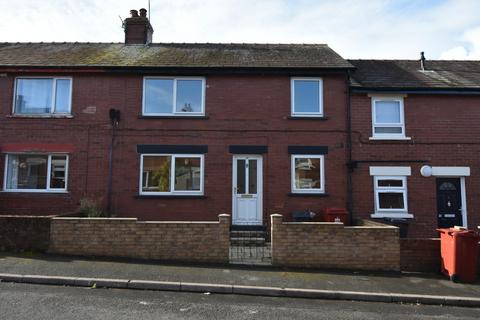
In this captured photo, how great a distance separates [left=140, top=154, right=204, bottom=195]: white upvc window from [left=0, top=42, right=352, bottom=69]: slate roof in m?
2.98

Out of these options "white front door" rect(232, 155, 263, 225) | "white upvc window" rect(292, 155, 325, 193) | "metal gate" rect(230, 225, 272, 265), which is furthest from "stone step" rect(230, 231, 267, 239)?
"white upvc window" rect(292, 155, 325, 193)

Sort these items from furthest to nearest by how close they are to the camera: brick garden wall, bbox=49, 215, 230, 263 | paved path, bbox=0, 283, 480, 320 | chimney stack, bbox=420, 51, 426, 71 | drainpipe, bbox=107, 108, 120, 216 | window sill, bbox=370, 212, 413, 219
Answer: chimney stack, bbox=420, 51, 426, 71 < drainpipe, bbox=107, 108, 120, 216 < window sill, bbox=370, 212, 413, 219 < brick garden wall, bbox=49, 215, 230, 263 < paved path, bbox=0, 283, 480, 320

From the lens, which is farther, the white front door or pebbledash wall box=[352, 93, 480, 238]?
the white front door

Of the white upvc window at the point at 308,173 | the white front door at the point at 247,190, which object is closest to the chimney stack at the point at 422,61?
the white upvc window at the point at 308,173

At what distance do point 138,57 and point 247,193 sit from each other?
19.7 feet

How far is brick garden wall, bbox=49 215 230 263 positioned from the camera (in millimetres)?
8586

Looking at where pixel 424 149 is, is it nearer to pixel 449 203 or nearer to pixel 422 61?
pixel 449 203

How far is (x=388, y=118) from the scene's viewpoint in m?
12.6

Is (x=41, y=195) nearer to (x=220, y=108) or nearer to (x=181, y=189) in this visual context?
(x=181, y=189)

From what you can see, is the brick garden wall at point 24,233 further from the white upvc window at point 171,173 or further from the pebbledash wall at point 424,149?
the pebbledash wall at point 424,149

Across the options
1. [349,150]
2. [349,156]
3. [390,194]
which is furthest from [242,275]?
[390,194]

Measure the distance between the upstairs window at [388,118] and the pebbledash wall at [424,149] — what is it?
158 mm

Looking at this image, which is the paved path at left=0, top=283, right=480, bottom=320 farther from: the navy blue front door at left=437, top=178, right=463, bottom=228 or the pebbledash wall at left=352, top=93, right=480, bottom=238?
the navy blue front door at left=437, top=178, right=463, bottom=228

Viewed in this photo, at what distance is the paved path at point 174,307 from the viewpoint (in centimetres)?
562
